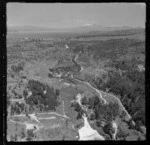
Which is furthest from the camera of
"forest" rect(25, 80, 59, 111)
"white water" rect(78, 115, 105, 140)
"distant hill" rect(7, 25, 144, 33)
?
"distant hill" rect(7, 25, 144, 33)

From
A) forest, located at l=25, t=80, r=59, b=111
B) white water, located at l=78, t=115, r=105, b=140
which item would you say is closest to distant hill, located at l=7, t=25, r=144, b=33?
→ forest, located at l=25, t=80, r=59, b=111

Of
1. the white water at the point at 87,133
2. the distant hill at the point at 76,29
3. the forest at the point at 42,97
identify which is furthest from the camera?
the distant hill at the point at 76,29

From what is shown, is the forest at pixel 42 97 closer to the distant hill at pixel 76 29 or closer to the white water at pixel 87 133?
the white water at pixel 87 133

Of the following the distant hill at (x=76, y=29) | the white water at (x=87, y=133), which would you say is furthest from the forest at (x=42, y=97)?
the distant hill at (x=76, y=29)

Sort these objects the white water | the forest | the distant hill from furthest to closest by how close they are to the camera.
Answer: the distant hill → the forest → the white water

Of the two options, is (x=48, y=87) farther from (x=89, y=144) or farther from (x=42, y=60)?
(x=89, y=144)

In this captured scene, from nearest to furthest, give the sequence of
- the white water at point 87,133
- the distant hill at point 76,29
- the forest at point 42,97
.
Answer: the white water at point 87,133 < the forest at point 42,97 < the distant hill at point 76,29

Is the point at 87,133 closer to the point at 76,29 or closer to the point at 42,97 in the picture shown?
the point at 42,97

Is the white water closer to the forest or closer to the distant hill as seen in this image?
the forest

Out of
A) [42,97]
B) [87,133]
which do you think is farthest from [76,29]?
[87,133]
